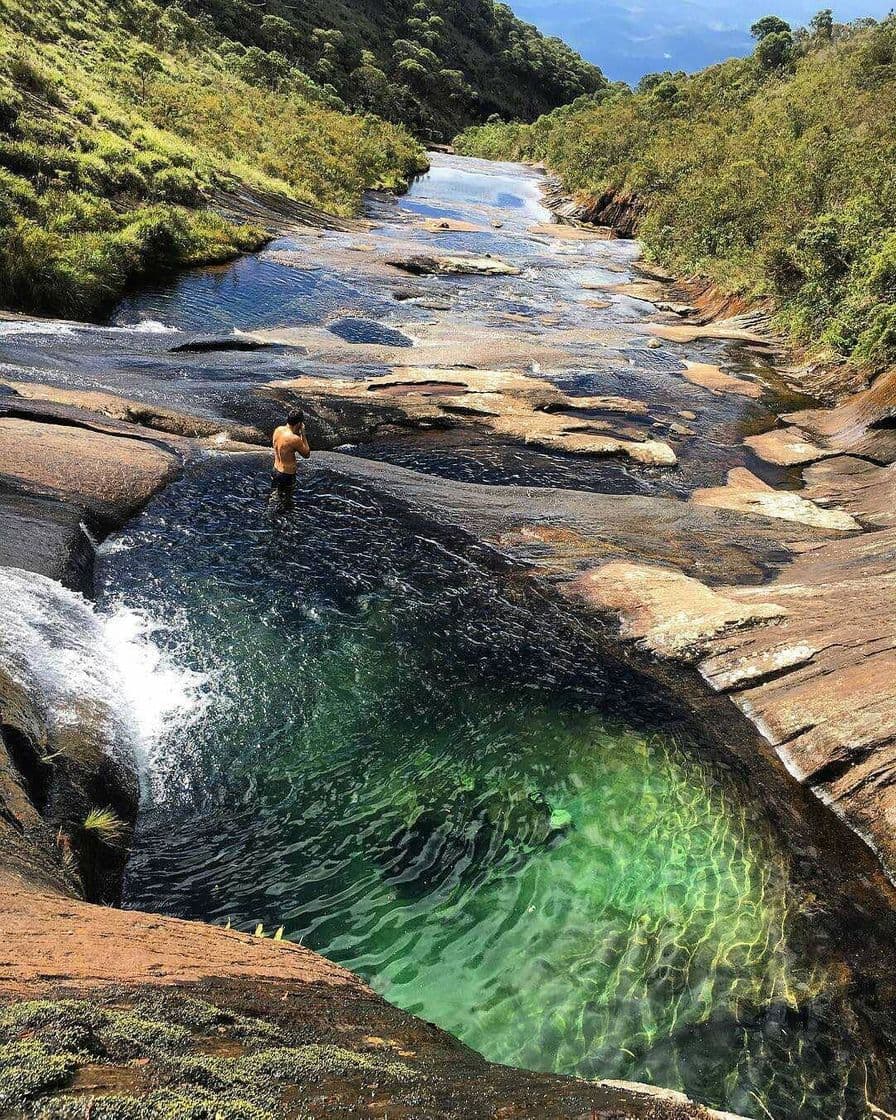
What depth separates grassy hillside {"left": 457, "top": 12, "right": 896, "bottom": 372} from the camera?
24.8 m

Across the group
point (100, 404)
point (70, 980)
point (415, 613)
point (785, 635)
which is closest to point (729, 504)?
point (785, 635)

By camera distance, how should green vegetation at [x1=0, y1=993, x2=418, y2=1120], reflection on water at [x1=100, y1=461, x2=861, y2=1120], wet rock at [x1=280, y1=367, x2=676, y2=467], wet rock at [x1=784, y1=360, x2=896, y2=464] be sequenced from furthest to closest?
wet rock at [x1=784, y1=360, x2=896, y2=464], wet rock at [x1=280, y1=367, x2=676, y2=467], reflection on water at [x1=100, y1=461, x2=861, y2=1120], green vegetation at [x1=0, y1=993, x2=418, y2=1120]

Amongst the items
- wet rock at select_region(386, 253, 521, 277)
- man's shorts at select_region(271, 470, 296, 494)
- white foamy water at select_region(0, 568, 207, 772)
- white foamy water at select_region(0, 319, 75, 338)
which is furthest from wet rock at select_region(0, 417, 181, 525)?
wet rock at select_region(386, 253, 521, 277)

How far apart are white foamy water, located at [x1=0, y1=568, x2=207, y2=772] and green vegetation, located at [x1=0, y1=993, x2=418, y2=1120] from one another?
4.46m

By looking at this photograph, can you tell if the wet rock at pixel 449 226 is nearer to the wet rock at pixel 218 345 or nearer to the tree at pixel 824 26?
the wet rock at pixel 218 345

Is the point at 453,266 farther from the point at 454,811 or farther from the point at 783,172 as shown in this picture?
the point at 454,811

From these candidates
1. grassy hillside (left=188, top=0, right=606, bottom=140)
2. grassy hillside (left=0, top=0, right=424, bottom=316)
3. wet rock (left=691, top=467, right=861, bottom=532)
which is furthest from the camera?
grassy hillside (left=188, top=0, right=606, bottom=140)

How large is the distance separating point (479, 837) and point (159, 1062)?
492cm

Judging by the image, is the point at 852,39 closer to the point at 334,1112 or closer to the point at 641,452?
the point at 641,452

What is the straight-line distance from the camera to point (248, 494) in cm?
1355

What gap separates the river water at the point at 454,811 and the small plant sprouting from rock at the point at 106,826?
0.96 feet

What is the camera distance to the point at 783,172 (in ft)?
111

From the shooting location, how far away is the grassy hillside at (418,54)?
259 ft

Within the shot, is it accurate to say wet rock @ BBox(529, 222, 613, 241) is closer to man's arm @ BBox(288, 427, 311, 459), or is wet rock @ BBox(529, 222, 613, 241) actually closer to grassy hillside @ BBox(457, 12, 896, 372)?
grassy hillside @ BBox(457, 12, 896, 372)
